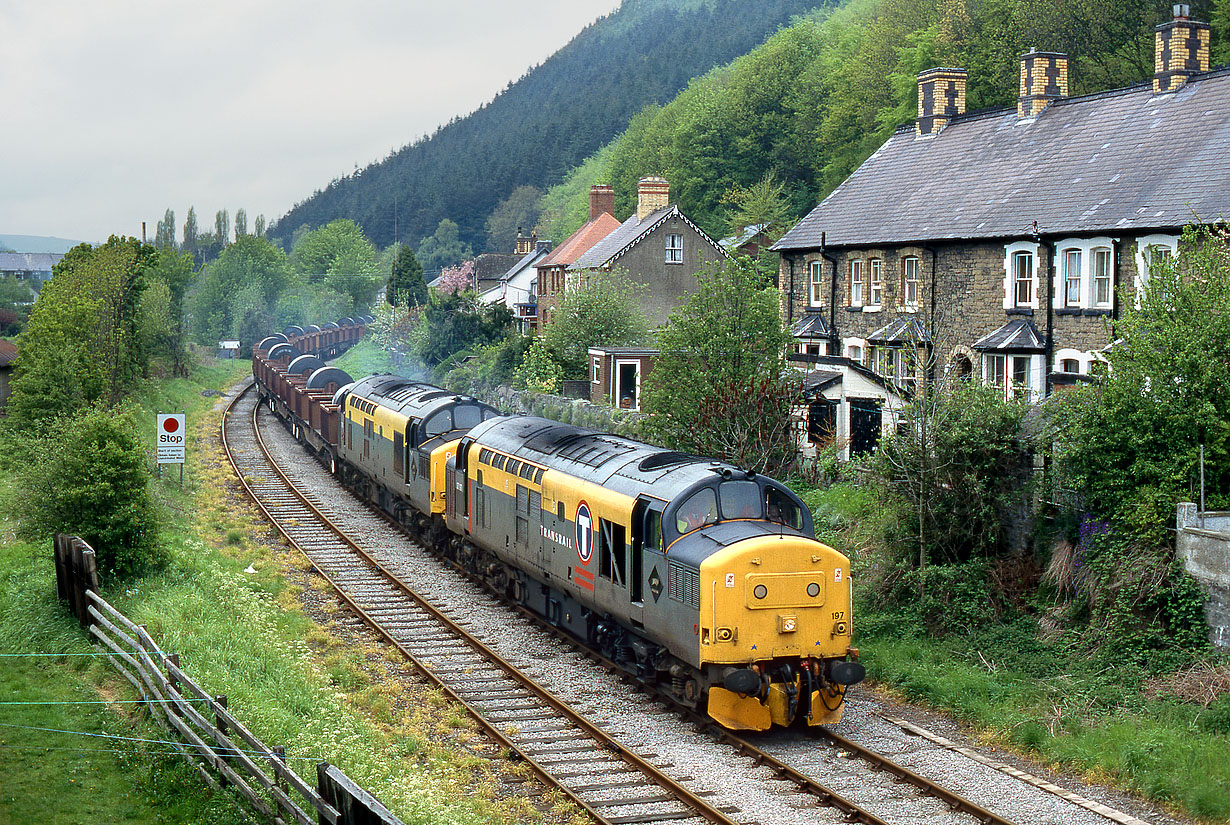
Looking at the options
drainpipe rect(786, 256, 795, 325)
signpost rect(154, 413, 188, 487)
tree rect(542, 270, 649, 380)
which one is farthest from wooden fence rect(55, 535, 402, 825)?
tree rect(542, 270, 649, 380)

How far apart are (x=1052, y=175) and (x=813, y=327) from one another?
30.9 ft

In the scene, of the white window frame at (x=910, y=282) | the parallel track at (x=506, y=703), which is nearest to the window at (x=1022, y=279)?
the white window frame at (x=910, y=282)

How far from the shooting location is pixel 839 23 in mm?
97125

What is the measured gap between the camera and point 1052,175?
30.5 meters

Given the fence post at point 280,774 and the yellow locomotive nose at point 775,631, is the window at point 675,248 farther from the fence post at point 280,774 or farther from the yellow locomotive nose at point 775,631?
the fence post at point 280,774

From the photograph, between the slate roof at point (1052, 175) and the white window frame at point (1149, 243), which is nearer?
the white window frame at point (1149, 243)

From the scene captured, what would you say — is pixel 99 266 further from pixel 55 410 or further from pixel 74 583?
pixel 74 583

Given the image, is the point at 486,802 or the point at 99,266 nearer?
the point at 486,802

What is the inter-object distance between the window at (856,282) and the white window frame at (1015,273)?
6095 mm

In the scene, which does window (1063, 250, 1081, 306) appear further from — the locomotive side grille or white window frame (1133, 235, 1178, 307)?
the locomotive side grille

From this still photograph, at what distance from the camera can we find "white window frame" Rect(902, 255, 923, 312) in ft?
109

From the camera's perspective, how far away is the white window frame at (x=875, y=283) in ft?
114

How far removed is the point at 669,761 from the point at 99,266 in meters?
40.7

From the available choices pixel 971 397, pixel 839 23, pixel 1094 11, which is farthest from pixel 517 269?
pixel 971 397
